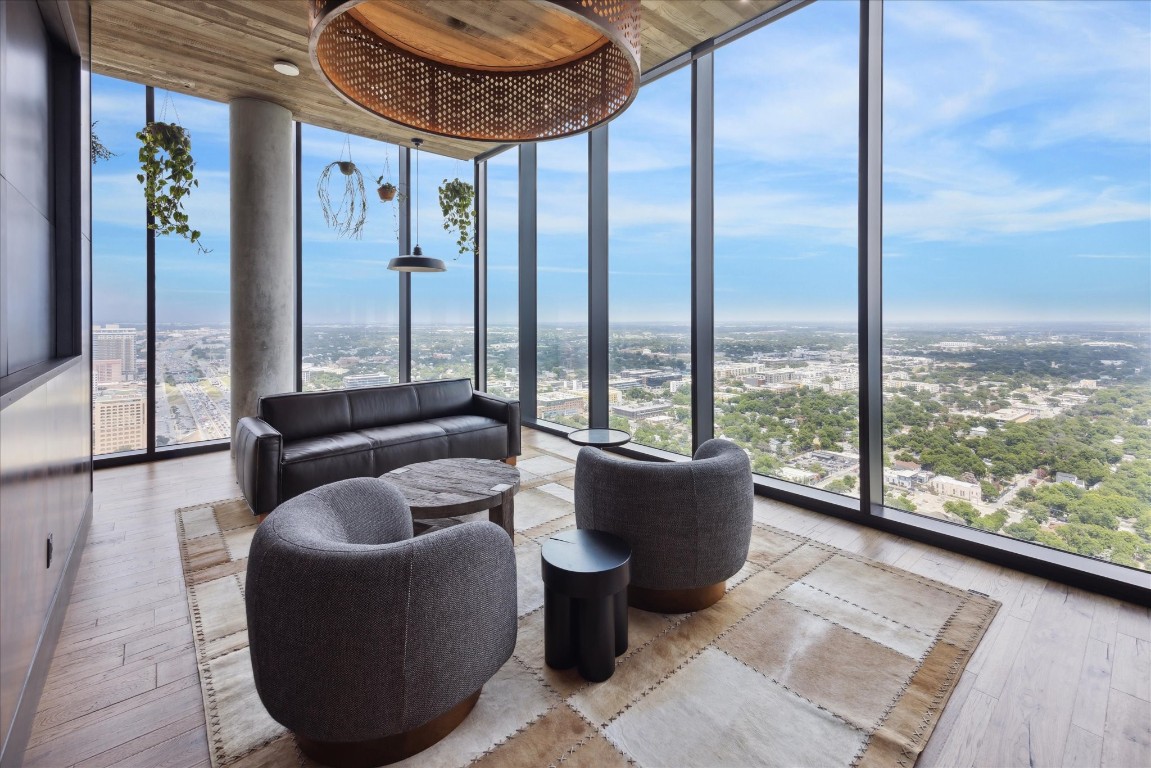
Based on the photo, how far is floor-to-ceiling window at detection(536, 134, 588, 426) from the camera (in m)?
5.36

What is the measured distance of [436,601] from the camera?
4.70 ft

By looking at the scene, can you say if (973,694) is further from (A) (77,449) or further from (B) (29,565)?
(A) (77,449)

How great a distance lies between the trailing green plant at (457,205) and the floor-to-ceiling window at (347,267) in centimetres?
63

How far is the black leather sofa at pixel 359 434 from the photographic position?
340 centimetres

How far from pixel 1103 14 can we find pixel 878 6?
1.09 meters

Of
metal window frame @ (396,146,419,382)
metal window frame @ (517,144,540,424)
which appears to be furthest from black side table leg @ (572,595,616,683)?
metal window frame @ (396,146,419,382)

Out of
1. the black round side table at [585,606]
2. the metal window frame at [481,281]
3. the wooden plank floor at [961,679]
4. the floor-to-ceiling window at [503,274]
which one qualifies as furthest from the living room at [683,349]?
the metal window frame at [481,281]

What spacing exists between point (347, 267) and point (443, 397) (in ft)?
7.74

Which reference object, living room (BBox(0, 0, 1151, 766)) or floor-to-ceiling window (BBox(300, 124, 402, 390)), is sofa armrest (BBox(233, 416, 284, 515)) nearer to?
living room (BBox(0, 0, 1151, 766))

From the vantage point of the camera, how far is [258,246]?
4789mm

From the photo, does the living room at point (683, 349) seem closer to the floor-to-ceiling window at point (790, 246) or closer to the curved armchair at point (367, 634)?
the floor-to-ceiling window at point (790, 246)

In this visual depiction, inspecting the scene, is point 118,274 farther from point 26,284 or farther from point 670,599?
point 670,599

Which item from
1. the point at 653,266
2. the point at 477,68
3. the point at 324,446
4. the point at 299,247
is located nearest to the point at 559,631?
the point at 477,68

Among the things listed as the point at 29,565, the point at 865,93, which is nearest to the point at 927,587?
the point at 865,93
